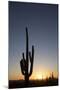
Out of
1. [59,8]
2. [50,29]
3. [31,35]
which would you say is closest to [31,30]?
[31,35]

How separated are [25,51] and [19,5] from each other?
0.45 m

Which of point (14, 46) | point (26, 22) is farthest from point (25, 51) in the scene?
point (26, 22)

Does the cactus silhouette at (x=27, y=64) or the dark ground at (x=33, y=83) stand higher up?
the cactus silhouette at (x=27, y=64)

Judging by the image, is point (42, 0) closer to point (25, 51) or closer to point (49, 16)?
point (49, 16)

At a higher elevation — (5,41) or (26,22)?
(26,22)

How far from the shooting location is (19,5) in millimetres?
2234

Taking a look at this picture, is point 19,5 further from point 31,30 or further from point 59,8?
point 59,8

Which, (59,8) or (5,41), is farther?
(59,8)

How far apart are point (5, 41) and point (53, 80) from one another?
2.04 feet

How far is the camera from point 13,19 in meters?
2.21

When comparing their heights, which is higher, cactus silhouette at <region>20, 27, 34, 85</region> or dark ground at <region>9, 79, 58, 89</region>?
cactus silhouette at <region>20, 27, 34, 85</region>

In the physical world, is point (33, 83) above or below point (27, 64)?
below

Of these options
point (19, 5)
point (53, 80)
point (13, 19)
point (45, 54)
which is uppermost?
point (19, 5)

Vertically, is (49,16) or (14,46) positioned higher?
(49,16)
